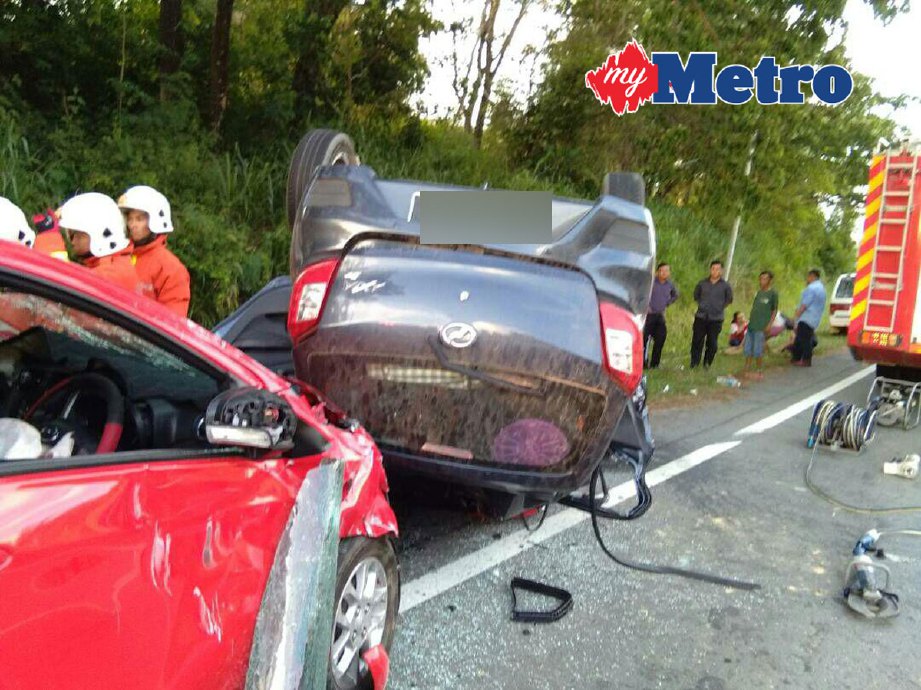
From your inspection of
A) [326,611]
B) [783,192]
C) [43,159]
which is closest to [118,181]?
[43,159]

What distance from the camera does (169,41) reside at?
→ 35.6ft

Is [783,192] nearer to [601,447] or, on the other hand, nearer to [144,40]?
[144,40]

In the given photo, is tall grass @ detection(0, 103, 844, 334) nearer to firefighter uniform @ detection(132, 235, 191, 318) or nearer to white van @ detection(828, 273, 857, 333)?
firefighter uniform @ detection(132, 235, 191, 318)

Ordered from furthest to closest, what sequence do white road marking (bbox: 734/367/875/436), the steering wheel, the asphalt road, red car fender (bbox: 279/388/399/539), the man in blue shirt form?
the man in blue shirt, white road marking (bbox: 734/367/875/436), the asphalt road, red car fender (bbox: 279/388/399/539), the steering wheel

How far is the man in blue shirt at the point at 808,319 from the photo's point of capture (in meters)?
12.8

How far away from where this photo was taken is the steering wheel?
231 centimetres

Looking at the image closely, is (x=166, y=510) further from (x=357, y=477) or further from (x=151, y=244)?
(x=151, y=244)

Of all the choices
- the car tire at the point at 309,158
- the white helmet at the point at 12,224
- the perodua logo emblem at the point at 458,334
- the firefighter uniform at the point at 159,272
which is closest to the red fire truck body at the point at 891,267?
the car tire at the point at 309,158

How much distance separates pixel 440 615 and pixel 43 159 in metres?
7.22

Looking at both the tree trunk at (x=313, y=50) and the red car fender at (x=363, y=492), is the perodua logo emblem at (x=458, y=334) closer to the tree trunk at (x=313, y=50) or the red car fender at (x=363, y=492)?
the red car fender at (x=363, y=492)

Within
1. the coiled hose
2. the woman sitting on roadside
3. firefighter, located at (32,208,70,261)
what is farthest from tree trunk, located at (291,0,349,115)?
the coiled hose

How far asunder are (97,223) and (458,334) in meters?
1.93

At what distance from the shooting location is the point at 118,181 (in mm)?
8438

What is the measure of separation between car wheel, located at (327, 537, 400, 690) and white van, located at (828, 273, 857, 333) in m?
17.8
